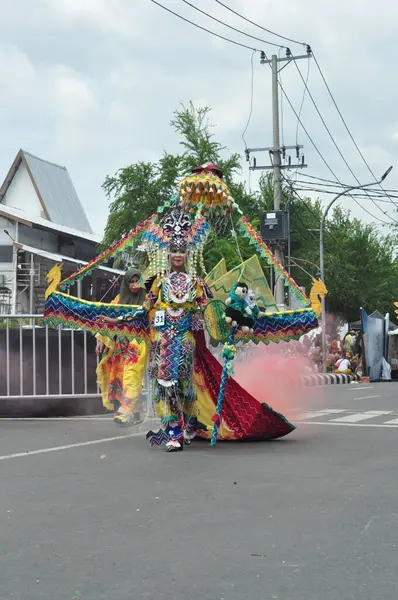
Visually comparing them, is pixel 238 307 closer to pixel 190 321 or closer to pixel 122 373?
pixel 190 321

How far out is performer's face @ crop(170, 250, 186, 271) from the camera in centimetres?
870

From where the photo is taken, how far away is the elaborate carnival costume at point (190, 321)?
8.62m

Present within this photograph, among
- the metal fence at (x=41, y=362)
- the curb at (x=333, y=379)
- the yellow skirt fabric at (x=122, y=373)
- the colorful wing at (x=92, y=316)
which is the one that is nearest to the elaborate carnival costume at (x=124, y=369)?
the yellow skirt fabric at (x=122, y=373)

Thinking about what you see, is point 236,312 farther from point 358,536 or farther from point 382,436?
point 358,536

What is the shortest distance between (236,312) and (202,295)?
0.36 m

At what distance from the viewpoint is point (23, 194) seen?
48.5 m

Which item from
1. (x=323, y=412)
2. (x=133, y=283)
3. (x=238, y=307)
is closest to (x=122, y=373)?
(x=133, y=283)

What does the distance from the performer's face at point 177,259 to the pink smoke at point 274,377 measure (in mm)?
1888

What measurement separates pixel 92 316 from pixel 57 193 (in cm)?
4142

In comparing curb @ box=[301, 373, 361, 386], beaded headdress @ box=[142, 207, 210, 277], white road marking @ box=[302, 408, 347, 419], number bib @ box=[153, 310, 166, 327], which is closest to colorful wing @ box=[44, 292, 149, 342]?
number bib @ box=[153, 310, 166, 327]

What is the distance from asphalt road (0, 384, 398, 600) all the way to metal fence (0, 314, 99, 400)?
11.1ft

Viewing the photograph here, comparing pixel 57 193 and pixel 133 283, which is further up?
pixel 57 193

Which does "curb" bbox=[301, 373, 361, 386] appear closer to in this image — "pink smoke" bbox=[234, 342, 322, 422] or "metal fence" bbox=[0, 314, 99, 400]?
"metal fence" bbox=[0, 314, 99, 400]

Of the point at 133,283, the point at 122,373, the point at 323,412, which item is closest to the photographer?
the point at 133,283
